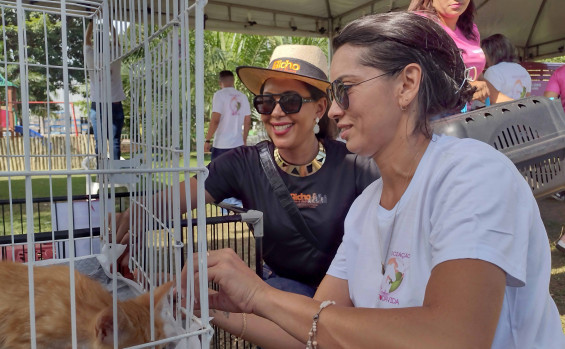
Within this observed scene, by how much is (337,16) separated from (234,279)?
5833 mm

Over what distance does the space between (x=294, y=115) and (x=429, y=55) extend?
2.70ft

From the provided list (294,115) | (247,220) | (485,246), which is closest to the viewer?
(485,246)

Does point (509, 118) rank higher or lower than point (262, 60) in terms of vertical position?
lower

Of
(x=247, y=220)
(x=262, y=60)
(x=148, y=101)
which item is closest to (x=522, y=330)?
(x=247, y=220)

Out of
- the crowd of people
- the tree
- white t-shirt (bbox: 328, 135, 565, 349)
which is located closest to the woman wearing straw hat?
the crowd of people

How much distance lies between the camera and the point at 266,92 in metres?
1.88

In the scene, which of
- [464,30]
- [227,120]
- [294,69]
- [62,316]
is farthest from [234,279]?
[227,120]

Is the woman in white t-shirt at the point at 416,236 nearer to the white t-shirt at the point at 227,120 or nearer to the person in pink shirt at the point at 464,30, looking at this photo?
the person in pink shirt at the point at 464,30

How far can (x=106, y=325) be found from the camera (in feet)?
2.80

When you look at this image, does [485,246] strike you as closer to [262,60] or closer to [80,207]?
[80,207]

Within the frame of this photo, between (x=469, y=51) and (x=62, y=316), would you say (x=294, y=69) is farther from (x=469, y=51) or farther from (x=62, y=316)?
(x=62, y=316)

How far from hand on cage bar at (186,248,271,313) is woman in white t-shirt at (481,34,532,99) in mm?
2161

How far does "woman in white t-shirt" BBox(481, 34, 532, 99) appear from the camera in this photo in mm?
2607

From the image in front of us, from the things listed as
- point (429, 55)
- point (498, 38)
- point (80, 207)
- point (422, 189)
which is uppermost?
point (498, 38)
